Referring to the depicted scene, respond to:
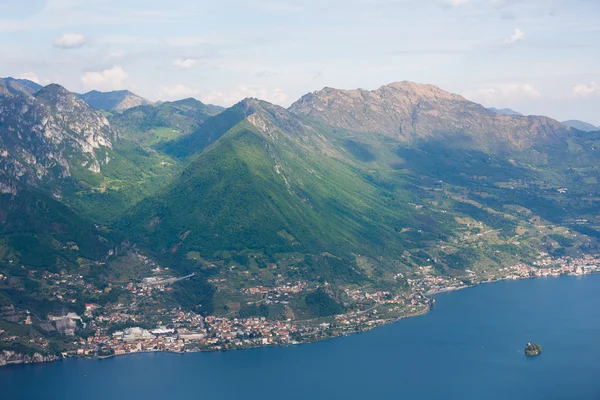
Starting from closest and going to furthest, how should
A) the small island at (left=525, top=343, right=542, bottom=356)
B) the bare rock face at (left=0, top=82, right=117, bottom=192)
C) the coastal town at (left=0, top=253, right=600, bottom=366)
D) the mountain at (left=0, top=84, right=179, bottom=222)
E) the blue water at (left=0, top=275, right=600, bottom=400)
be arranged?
the blue water at (left=0, top=275, right=600, bottom=400) → the coastal town at (left=0, top=253, right=600, bottom=366) → the small island at (left=525, top=343, right=542, bottom=356) → the bare rock face at (left=0, top=82, right=117, bottom=192) → the mountain at (left=0, top=84, right=179, bottom=222)

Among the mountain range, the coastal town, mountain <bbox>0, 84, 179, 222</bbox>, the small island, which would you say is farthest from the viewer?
mountain <bbox>0, 84, 179, 222</bbox>

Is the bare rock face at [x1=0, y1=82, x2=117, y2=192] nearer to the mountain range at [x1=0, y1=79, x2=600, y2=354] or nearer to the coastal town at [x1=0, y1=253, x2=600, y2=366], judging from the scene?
the mountain range at [x1=0, y1=79, x2=600, y2=354]

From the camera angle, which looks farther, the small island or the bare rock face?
the bare rock face

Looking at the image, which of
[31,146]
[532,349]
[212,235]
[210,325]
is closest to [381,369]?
[532,349]

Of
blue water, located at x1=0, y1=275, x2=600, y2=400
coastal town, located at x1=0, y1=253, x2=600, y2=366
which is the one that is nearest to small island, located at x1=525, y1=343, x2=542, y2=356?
blue water, located at x1=0, y1=275, x2=600, y2=400

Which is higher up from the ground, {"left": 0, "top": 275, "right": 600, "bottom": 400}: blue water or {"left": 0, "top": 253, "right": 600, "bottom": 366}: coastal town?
{"left": 0, "top": 253, "right": 600, "bottom": 366}: coastal town

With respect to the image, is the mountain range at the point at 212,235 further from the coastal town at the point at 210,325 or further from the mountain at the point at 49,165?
the coastal town at the point at 210,325

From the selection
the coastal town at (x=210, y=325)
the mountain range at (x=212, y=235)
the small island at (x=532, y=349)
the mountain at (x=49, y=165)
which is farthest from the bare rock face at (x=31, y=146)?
the small island at (x=532, y=349)
